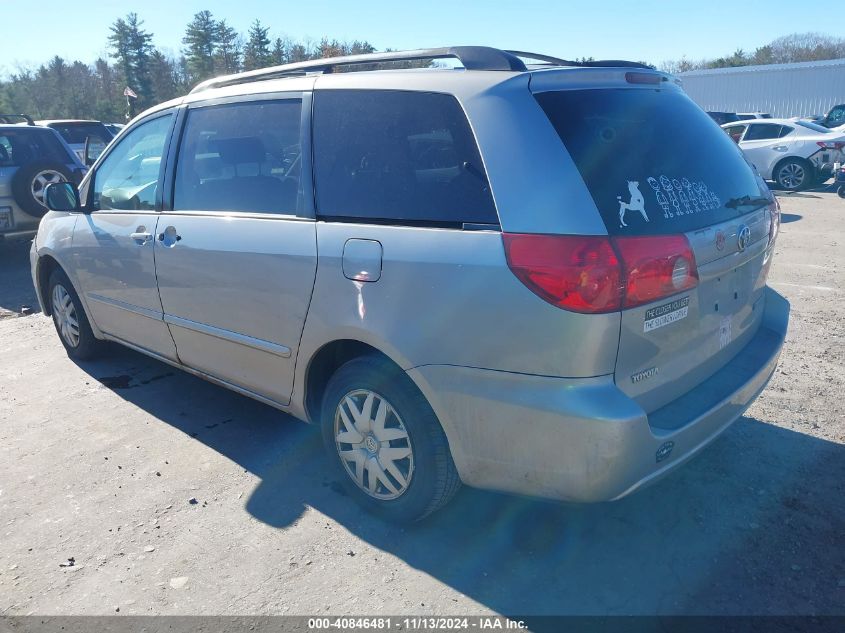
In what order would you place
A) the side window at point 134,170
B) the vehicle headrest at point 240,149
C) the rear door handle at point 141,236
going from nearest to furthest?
the vehicle headrest at point 240,149
the rear door handle at point 141,236
the side window at point 134,170

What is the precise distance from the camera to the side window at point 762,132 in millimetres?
16328

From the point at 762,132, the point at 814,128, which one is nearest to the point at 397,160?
the point at 762,132

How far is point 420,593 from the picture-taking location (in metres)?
2.74

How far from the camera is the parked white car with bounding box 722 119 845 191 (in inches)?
613

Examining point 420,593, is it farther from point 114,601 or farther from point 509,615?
point 114,601

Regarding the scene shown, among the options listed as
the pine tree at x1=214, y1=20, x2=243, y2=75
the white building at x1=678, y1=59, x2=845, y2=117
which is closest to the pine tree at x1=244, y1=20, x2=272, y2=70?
the pine tree at x1=214, y1=20, x2=243, y2=75

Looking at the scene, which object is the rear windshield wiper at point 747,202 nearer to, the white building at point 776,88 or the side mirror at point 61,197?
the side mirror at point 61,197

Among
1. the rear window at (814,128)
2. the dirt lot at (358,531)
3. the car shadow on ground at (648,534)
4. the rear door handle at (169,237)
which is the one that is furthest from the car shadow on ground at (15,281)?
the rear window at (814,128)

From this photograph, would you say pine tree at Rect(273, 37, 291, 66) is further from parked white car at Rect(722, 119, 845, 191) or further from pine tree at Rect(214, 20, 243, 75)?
parked white car at Rect(722, 119, 845, 191)

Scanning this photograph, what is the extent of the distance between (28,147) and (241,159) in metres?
7.78

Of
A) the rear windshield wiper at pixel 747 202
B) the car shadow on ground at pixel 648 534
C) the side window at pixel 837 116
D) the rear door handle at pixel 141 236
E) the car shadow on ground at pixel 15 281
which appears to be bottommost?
the side window at pixel 837 116

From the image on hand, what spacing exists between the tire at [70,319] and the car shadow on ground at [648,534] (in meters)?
1.96

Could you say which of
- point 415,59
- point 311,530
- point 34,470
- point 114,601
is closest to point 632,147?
point 415,59

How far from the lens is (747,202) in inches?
123
